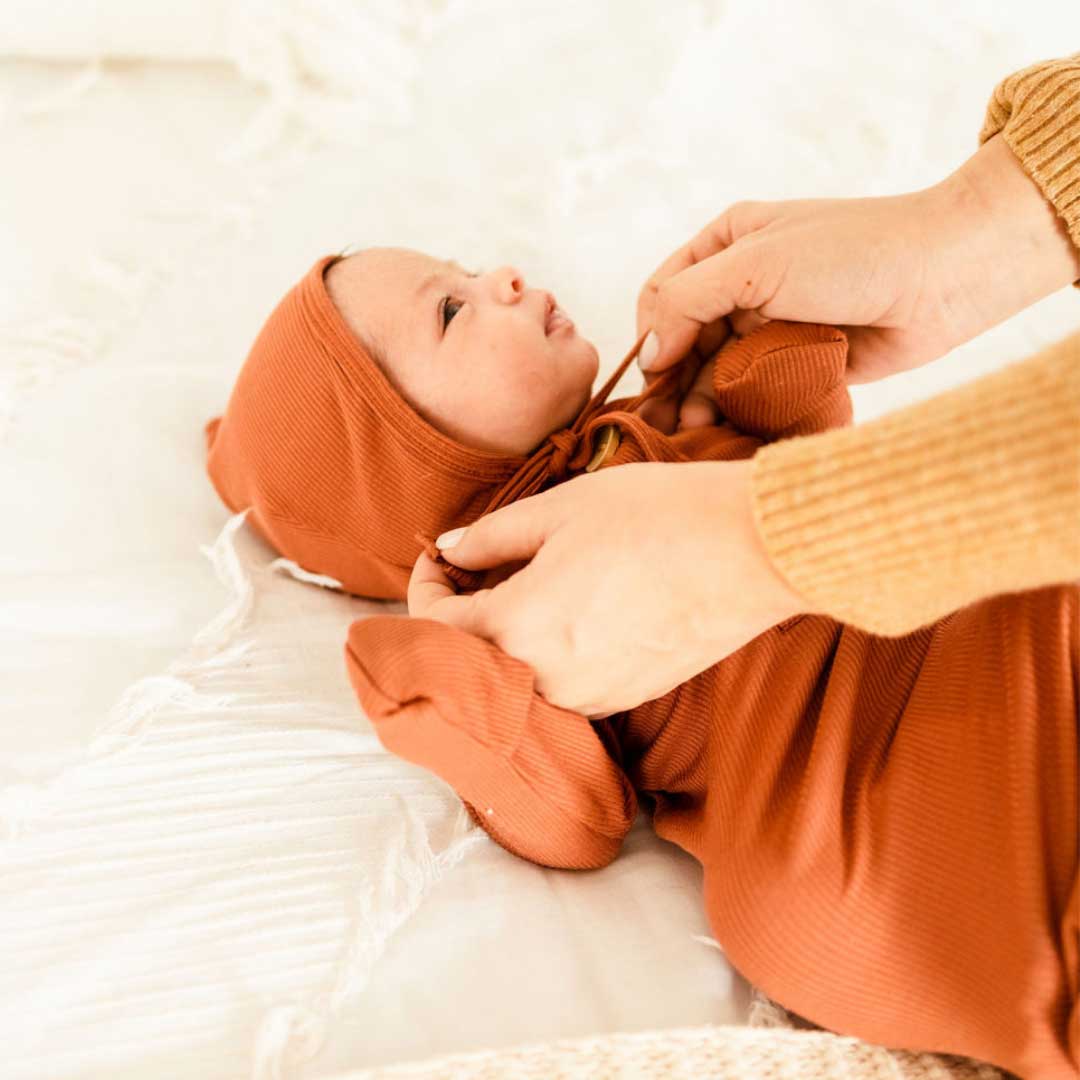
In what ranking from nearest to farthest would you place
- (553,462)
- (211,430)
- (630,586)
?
1. (630,586)
2. (553,462)
3. (211,430)

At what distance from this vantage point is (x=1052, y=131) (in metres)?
1.07

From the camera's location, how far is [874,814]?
3.10 ft

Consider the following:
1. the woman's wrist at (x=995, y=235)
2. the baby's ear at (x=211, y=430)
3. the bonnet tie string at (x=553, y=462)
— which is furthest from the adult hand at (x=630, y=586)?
the baby's ear at (x=211, y=430)

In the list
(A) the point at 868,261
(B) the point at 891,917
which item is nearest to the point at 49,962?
(B) the point at 891,917

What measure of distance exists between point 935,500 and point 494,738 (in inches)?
16.1

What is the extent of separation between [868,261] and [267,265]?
96 cm

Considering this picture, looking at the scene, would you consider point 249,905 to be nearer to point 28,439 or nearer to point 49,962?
point 49,962

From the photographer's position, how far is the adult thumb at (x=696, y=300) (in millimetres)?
1155

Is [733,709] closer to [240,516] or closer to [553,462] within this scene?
[553,462]

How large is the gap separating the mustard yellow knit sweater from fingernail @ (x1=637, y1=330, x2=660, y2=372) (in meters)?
0.50

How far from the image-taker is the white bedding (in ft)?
2.99

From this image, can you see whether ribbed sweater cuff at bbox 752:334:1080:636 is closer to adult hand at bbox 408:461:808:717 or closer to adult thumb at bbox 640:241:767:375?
adult hand at bbox 408:461:808:717

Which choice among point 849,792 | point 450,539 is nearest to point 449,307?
point 450,539

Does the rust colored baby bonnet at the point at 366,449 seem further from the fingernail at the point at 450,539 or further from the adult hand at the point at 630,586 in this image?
the adult hand at the point at 630,586
